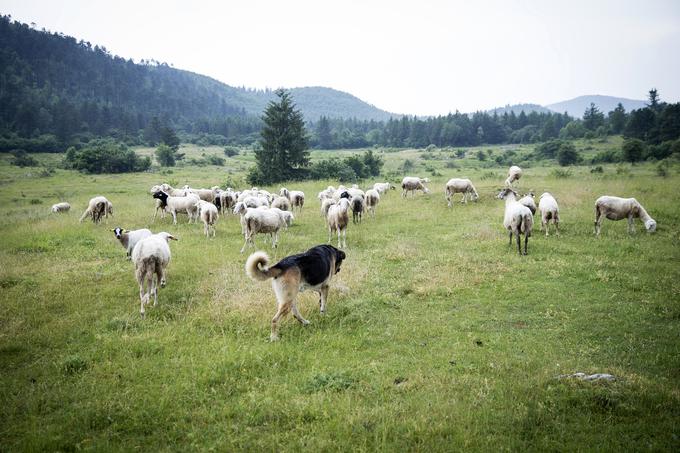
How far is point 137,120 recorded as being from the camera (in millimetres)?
119188

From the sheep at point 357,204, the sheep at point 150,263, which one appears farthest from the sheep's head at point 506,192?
the sheep at point 150,263

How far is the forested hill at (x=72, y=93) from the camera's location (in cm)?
9462

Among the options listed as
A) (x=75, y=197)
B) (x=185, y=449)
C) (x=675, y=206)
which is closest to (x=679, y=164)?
(x=675, y=206)

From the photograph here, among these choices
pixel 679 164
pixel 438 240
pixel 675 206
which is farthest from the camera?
pixel 679 164

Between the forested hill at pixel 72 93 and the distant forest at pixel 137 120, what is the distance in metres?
0.33

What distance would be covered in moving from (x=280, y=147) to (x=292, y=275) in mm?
35103

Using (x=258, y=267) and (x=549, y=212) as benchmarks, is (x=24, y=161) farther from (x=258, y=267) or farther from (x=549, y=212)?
(x=549, y=212)

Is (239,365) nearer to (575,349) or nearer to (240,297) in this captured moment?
(240,297)

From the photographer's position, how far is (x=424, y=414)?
532 centimetres

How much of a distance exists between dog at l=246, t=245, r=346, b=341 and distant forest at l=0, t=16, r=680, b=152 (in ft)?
191

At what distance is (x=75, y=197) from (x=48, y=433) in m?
34.7

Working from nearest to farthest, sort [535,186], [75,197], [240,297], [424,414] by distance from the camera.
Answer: [424,414] → [240,297] → [535,186] → [75,197]

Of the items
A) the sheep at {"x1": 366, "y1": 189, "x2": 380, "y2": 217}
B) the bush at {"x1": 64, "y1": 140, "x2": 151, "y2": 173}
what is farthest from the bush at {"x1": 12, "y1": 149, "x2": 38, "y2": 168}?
the sheep at {"x1": 366, "y1": 189, "x2": 380, "y2": 217}

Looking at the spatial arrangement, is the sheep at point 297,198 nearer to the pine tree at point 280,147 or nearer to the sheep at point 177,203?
the sheep at point 177,203
